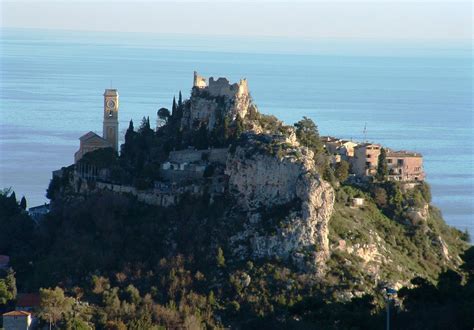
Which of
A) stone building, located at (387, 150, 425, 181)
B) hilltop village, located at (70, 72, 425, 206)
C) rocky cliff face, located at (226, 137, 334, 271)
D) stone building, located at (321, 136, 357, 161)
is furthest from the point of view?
stone building, located at (387, 150, 425, 181)

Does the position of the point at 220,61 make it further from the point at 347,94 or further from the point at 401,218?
the point at 401,218

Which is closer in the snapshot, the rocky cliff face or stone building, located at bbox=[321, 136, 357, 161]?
the rocky cliff face

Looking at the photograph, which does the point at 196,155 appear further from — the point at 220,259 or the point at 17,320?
the point at 17,320

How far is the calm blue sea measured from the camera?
281 ft

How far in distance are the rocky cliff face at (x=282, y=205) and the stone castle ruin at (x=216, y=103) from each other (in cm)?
378

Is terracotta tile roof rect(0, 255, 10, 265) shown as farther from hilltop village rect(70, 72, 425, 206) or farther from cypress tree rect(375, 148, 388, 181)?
cypress tree rect(375, 148, 388, 181)

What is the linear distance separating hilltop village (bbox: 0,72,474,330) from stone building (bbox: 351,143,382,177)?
49 millimetres

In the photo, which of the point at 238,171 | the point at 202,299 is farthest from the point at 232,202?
the point at 202,299

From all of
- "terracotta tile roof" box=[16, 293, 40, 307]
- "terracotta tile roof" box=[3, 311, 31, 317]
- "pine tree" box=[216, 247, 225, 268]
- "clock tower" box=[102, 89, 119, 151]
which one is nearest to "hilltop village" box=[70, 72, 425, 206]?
"clock tower" box=[102, 89, 119, 151]

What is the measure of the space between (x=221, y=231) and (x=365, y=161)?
7.97m

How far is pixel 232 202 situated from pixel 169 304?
4840 millimetres

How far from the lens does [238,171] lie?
53.8 m

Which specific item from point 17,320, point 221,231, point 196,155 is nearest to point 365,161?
point 196,155

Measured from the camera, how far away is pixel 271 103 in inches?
4363
